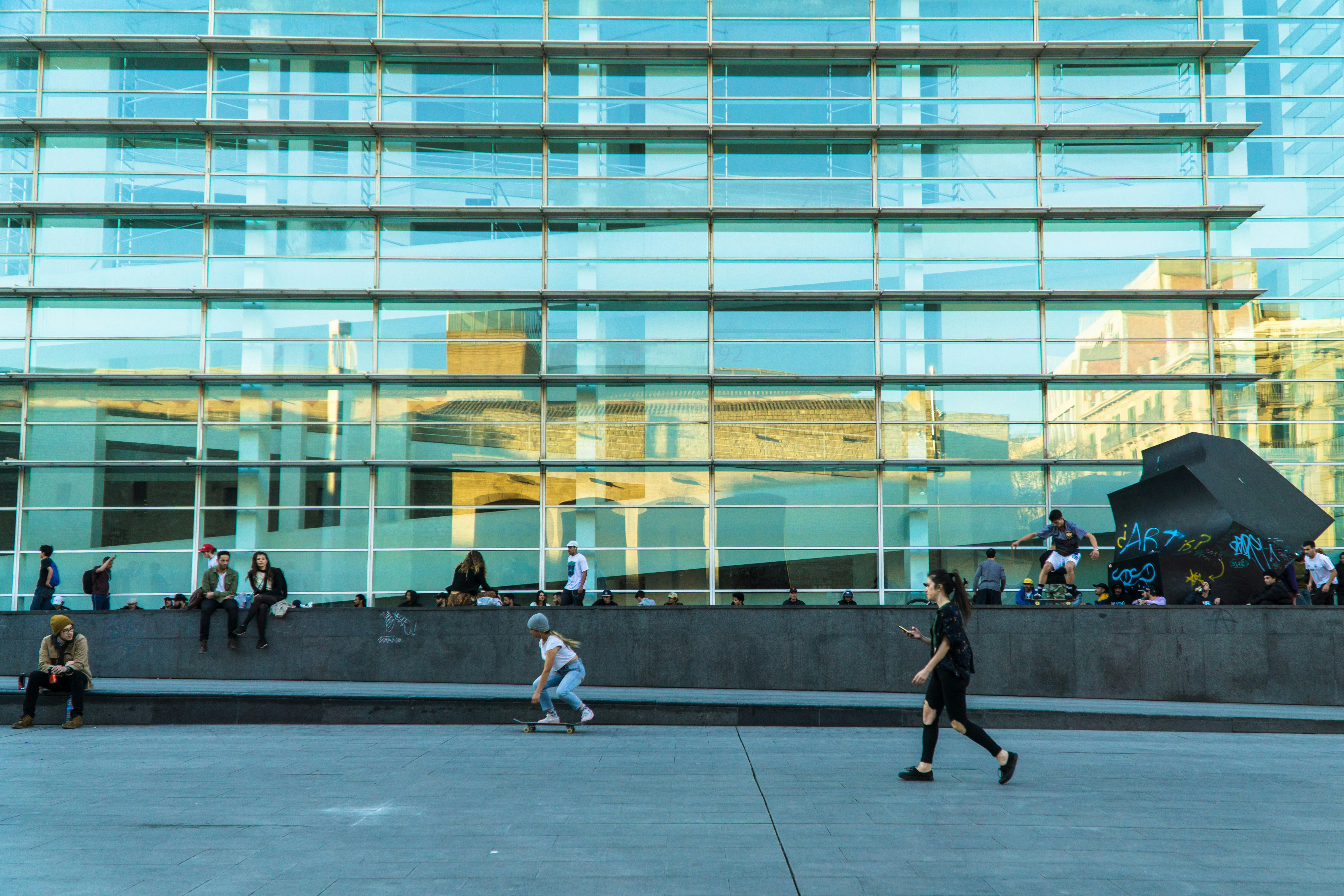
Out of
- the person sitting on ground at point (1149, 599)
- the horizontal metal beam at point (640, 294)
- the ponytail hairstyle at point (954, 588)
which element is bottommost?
the person sitting on ground at point (1149, 599)

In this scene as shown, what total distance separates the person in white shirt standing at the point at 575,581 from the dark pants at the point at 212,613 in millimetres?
5105

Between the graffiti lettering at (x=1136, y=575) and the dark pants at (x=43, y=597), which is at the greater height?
the graffiti lettering at (x=1136, y=575)

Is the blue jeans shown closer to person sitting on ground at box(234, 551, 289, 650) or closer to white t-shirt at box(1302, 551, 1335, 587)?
person sitting on ground at box(234, 551, 289, 650)

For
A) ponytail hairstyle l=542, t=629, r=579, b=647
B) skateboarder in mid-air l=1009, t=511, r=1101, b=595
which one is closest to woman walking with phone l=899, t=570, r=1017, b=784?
ponytail hairstyle l=542, t=629, r=579, b=647

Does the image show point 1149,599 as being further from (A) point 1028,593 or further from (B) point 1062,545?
(A) point 1028,593

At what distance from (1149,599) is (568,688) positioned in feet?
31.7

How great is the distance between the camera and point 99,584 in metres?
20.4

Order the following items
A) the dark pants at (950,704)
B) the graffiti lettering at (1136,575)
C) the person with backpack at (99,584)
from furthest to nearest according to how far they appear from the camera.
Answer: the person with backpack at (99,584)
the graffiti lettering at (1136,575)
the dark pants at (950,704)

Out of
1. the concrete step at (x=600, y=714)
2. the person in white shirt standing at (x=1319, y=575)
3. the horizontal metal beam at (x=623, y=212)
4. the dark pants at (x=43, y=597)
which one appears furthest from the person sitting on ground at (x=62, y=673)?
the person in white shirt standing at (x=1319, y=575)

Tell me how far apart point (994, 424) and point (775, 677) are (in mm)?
9966

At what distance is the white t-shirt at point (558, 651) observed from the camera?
38.1 feet

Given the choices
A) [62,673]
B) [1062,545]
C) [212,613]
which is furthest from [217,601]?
[1062,545]

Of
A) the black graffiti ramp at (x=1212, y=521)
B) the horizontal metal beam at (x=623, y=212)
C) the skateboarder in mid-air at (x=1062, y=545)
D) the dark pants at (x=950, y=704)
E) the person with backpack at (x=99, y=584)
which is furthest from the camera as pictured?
the horizontal metal beam at (x=623, y=212)

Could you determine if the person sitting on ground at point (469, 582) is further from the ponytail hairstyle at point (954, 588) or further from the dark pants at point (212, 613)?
the ponytail hairstyle at point (954, 588)
